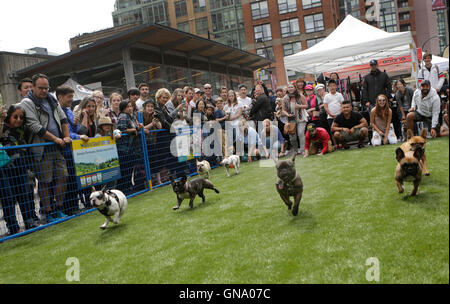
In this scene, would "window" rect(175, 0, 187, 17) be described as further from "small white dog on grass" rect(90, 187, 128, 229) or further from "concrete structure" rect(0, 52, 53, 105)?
"small white dog on grass" rect(90, 187, 128, 229)

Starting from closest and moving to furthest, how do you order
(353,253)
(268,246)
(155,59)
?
(353,253)
(268,246)
(155,59)

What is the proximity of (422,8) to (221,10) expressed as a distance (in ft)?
166

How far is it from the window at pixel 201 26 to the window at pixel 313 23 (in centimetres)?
1424

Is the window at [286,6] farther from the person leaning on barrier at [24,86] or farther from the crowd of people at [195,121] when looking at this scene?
the person leaning on barrier at [24,86]

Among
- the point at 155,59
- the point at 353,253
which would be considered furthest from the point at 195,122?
the point at 155,59

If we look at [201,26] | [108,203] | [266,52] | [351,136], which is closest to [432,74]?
[351,136]

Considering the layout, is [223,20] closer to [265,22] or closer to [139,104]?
[265,22]

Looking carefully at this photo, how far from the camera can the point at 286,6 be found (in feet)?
157

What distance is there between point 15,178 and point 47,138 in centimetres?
83

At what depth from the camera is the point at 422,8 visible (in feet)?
5.17

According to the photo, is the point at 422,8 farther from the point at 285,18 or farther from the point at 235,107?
the point at 285,18

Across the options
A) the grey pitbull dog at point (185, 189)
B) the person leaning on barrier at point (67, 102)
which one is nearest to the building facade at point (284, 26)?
the person leaning on barrier at point (67, 102)

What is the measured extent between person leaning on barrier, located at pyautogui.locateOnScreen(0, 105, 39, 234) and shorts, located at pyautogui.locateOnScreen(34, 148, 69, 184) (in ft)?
0.59
